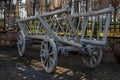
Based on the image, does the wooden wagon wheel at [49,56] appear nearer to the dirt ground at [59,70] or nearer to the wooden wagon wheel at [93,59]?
the dirt ground at [59,70]

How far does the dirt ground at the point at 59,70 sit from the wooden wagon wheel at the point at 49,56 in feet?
0.57

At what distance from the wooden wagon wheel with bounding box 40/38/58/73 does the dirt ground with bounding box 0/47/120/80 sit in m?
0.17

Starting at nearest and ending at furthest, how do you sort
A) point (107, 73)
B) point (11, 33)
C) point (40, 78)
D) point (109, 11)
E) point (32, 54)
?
1. point (109, 11)
2. point (40, 78)
3. point (107, 73)
4. point (32, 54)
5. point (11, 33)

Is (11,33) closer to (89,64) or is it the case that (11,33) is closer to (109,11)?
(89,64)

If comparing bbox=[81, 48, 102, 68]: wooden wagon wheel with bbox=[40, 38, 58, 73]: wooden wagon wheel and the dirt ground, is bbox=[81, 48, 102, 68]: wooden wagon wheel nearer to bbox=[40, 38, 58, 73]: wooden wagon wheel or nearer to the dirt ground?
the dirt ground

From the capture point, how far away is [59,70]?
8328 mm

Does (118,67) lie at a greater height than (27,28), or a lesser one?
lesser

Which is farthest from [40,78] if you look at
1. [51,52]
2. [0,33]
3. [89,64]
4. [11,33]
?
[0,33]

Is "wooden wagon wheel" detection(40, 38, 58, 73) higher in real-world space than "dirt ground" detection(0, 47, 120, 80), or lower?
higher

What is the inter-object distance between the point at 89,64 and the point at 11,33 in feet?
21.0

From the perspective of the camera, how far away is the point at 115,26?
10648 mm

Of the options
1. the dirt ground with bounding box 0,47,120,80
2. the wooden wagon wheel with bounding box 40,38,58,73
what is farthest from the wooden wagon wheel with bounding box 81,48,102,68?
the wooden wagon wheel with bounding box 40,38,58,73

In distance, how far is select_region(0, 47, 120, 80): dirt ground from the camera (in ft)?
24.6

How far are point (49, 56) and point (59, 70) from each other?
1.65 ft
